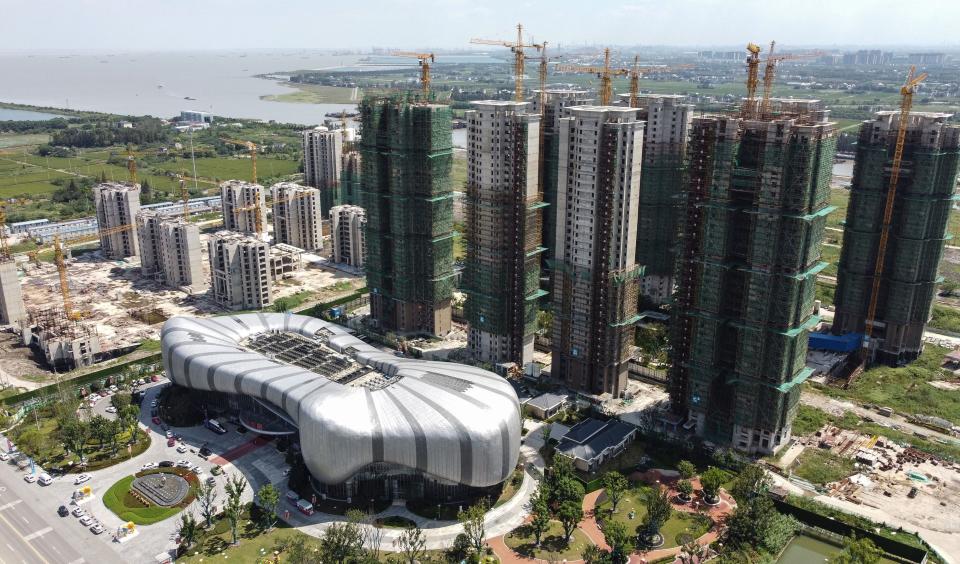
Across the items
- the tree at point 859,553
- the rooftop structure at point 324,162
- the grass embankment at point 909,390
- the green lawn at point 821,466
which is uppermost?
the rooftop structure at point 324,162

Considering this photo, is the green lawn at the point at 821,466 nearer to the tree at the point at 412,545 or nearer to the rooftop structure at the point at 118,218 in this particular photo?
the tree at the point at 412,545

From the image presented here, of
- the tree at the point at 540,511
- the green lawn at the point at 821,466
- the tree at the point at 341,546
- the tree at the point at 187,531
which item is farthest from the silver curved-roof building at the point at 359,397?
the green lawn at the point at 821,466

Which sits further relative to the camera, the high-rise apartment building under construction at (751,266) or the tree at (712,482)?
the high-rise apartment building under construction at (751,266)

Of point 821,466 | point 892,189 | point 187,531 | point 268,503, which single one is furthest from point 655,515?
point 892,189

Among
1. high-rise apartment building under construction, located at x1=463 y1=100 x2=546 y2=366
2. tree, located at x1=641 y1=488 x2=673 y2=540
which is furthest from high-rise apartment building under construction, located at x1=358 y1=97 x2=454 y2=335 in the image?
tree, located at x1=641 y1=488 x2=673 y2=540

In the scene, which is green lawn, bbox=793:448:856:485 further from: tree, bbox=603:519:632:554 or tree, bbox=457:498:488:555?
tree, bbox=457:498:488:555

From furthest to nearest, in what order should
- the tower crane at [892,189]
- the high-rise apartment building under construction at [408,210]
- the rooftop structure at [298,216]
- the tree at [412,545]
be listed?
the rooftop structure at [298,216] → the high-rise apartment building under construction at [408,210] → the tower crane at [892,189] → the tree at [412,545]
